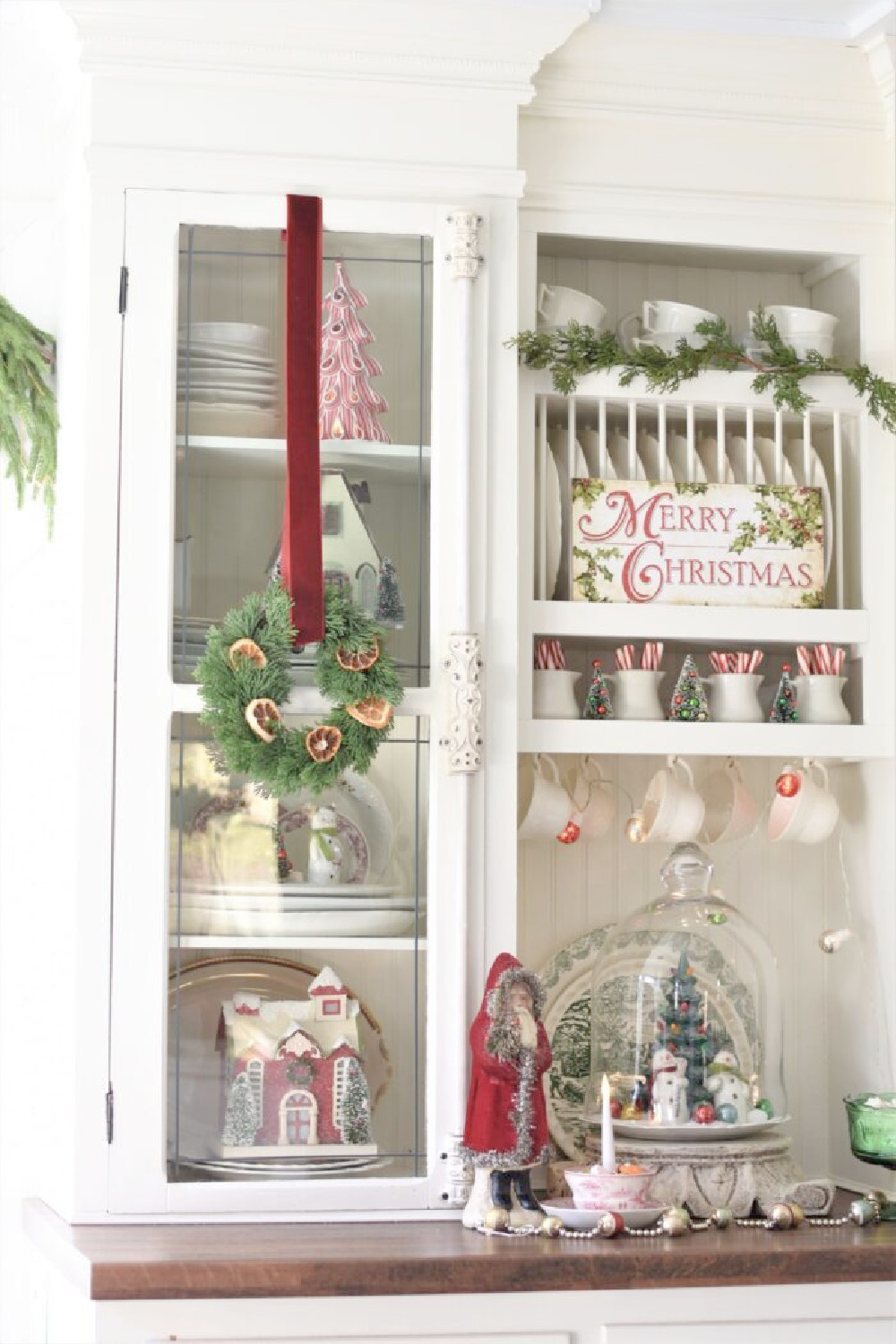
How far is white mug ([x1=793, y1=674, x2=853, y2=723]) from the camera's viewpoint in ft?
7.93

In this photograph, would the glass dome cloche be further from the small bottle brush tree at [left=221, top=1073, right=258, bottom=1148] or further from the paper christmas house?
the small bottle brush tree at [left=221, top=1073, right=258, bottom=1148]

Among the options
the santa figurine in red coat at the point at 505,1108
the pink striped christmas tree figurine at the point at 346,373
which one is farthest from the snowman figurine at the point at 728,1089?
Result: the pink striped christmas tree figurine at the point at 346,373

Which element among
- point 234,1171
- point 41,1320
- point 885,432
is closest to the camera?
point 234,1171

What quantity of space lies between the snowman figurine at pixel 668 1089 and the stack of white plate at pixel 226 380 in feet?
3.26

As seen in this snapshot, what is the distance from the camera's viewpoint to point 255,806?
219 centimetres

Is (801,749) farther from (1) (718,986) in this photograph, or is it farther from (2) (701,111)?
(2) (701,111)

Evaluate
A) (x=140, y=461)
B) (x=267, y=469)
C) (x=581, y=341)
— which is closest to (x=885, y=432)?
(x=581, y=341)

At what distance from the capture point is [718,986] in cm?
238

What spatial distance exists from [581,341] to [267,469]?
0.48 metres

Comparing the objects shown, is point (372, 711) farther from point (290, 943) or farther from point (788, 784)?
point (788, 784)

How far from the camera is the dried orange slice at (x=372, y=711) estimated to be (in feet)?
7.14

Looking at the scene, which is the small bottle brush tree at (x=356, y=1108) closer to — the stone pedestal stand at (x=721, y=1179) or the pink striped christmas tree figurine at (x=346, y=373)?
the stone pedestal stand at (x=721, y=1179)

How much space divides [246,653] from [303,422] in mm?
318

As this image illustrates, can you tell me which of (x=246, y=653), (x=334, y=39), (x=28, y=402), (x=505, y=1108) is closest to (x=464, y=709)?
(x=246, y=653)
